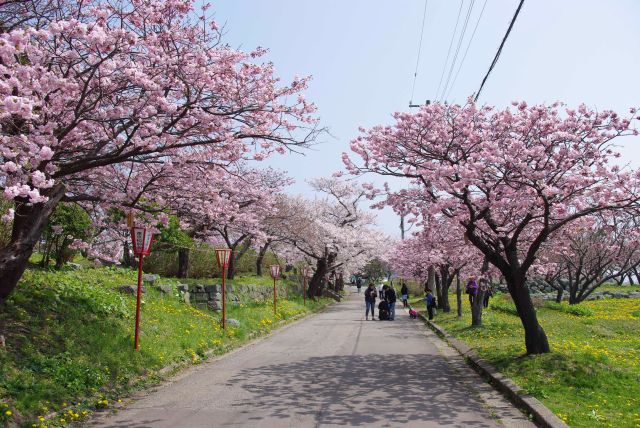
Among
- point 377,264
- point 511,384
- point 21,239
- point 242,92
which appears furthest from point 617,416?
point 377,264

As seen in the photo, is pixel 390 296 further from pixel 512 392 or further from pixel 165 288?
pixel 512 392

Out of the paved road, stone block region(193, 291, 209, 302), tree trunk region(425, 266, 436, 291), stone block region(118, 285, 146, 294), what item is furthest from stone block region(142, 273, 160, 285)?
tree trunk region(425, 266, 436, 291)

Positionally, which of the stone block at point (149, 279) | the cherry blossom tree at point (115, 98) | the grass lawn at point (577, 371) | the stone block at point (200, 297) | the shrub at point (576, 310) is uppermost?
the cherry blossom tree at point (115, 98)

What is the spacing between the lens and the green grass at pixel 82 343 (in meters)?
6.74

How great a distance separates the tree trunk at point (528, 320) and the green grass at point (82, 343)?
22.6 feet

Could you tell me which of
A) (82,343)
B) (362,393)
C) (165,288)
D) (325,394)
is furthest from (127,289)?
(362,393)

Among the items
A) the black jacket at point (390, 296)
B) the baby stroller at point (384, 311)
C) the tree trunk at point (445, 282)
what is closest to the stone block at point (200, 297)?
the baby stroller at point (384, 311)

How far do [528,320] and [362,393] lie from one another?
411 cm

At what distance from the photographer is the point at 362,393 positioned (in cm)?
815

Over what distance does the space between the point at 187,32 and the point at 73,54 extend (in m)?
2.15

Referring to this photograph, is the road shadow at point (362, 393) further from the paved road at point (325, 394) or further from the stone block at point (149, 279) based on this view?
the stone block at point (149, 279)

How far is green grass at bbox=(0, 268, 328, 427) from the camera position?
674 centimetres

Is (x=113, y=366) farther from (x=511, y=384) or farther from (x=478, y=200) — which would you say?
(x=478, y=200)

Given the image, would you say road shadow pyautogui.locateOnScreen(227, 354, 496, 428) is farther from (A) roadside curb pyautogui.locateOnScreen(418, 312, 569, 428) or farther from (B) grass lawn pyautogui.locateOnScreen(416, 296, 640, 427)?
(B) grass lawn pyautogui.locateOnScreen(416, 296, 640, 427)
